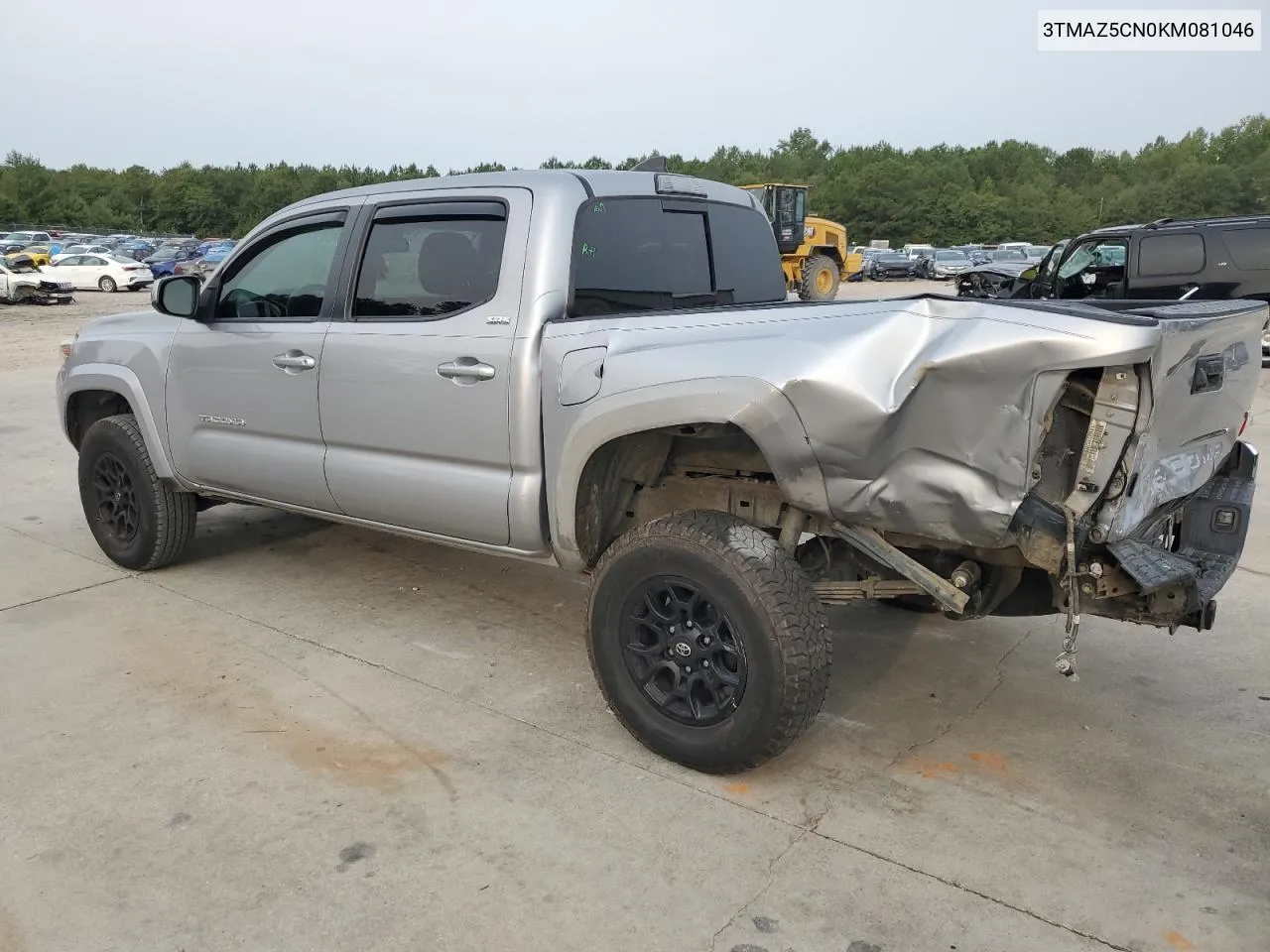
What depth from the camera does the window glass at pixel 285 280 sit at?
4.44 metres

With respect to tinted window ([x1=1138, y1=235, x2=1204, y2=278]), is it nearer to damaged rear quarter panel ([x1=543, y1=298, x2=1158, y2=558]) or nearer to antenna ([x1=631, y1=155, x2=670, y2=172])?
antenna ([x1=631, y1=155, x2=670, y2=172])

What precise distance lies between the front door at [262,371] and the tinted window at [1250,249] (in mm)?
10910

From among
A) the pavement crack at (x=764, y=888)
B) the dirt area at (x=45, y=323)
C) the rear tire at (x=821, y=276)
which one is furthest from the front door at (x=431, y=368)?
the rear tire at (x=821, y=276)

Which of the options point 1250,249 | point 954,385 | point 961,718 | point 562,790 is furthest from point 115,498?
point 1250,249

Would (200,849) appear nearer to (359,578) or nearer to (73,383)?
(359,578)

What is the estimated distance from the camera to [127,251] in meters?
42.3

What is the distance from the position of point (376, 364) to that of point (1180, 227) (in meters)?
10.9

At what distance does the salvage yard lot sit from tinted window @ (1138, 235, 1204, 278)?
7944 millimetres

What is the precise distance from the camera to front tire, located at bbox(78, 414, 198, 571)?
5.16m

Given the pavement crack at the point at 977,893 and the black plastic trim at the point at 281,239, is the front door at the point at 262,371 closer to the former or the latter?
the black plastic trim at the point at 281,239

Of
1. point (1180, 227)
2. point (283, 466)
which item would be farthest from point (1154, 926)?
point (1180, 227)

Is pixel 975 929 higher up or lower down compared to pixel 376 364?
lower down

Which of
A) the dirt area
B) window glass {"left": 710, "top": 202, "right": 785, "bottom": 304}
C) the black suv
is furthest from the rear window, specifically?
the dirt area

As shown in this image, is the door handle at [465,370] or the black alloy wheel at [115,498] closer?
the door handle at [465,370]
